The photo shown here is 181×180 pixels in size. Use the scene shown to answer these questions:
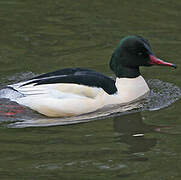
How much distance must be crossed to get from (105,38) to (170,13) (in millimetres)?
2109

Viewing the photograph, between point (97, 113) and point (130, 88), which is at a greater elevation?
point (130, 88)

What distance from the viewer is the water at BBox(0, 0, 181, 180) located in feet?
27.0

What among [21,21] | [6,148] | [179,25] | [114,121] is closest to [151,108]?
[114,121]

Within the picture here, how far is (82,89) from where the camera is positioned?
10.3 meters

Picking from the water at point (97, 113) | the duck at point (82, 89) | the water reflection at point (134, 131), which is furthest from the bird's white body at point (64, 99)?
the water reflection at point (134, 131)

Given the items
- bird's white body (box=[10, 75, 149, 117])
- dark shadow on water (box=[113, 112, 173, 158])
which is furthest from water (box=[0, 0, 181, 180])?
bird's white body (box=[10, 75, 149, 117])

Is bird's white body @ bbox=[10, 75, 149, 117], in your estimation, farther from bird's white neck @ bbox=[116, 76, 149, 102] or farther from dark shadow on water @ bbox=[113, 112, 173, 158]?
dark shadow on water @ bbox=[113, 112, 173, 158]

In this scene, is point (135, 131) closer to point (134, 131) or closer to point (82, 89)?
point (134, 131)

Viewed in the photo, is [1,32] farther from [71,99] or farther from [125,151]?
[125,151]

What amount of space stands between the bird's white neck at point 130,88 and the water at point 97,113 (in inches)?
8.0

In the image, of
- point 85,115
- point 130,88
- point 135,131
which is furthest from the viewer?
point 130,88

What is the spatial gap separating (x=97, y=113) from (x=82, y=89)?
44cm

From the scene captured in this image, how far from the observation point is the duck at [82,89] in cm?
1031

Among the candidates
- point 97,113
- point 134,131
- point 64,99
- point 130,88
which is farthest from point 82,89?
point 134,131
